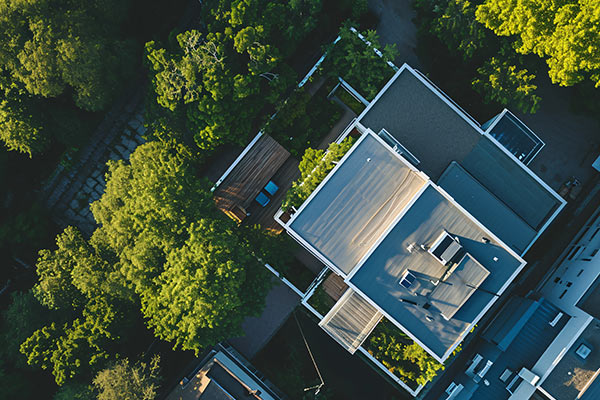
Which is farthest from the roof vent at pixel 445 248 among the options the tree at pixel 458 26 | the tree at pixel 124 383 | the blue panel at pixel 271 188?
the tree at pixel 124 383

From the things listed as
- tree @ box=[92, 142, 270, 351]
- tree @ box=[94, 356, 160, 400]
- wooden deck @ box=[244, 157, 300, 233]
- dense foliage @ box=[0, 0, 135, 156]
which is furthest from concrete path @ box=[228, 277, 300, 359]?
dense foliage @ box=[0, 0, 135, 156]

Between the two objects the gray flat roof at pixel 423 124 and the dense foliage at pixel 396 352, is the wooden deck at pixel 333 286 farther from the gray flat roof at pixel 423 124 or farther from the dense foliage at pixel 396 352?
the gray flat roof at pixel 423 124

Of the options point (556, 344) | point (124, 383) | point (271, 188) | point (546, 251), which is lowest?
point (124, 383)

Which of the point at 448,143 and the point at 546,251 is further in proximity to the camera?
the point at 546,251

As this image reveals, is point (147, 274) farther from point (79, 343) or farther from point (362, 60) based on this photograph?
point (362, 60)

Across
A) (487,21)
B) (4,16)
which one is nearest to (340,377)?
(487,21)

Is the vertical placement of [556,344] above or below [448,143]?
below

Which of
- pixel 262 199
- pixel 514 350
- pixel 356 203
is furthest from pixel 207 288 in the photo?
pixel 514 350
